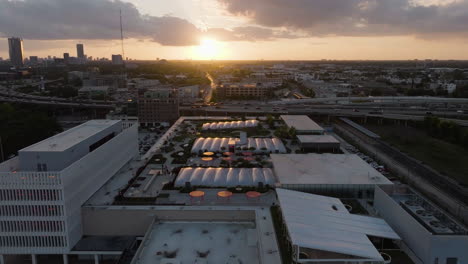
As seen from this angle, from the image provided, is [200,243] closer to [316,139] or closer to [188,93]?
[316,139]

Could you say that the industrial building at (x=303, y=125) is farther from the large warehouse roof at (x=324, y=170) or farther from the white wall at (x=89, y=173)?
the white wall at (x=89, y=173)

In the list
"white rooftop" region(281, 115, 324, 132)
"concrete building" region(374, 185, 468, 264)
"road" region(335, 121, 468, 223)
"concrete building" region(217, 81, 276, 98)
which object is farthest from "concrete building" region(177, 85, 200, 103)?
"concrete building" region(374, 185, 468, 264)

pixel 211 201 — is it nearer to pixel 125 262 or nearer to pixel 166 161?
pixel 125 262

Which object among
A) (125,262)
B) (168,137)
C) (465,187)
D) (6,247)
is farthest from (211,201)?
(465,187)

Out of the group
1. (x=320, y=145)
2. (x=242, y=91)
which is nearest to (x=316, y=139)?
(x=320, y=145)

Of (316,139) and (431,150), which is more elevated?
(316,139)

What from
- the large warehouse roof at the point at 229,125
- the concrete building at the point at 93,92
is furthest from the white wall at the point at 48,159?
the concrete building at the point at 93,92
